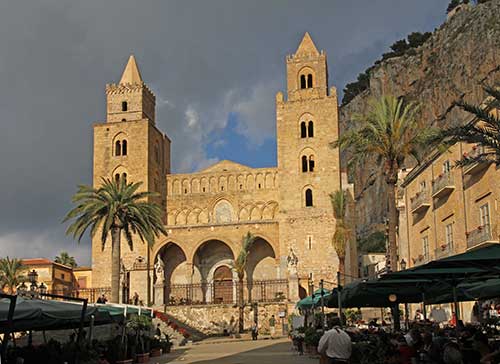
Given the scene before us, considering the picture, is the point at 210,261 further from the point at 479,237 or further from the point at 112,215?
the point at 479,237

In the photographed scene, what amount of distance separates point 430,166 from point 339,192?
1230cm

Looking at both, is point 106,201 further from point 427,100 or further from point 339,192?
point 427,100

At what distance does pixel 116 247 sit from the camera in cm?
3183

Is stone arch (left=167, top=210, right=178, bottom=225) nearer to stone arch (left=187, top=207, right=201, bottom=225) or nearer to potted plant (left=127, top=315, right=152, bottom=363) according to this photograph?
stone arch (left=187, top=207, right=201, bottom=225)

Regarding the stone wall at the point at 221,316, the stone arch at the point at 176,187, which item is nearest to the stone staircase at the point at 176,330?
the stone wall at the point at 221,316

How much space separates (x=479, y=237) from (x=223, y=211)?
26.3 meters

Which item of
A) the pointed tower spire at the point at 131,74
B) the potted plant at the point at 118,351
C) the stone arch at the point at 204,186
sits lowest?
the potted plant at the point at 118,351

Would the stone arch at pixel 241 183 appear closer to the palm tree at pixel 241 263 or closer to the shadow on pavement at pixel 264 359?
the palm tree at pixel 241 263

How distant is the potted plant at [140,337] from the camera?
21359mm

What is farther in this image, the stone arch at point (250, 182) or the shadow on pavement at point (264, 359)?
the stone arch at point (250, 182)

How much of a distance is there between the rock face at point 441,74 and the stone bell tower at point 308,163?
10.7 m

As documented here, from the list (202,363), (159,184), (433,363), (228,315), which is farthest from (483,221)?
(159,184)

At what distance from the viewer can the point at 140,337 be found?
74.0 ft

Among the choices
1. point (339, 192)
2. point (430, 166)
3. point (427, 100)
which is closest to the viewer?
point (430, 166)
